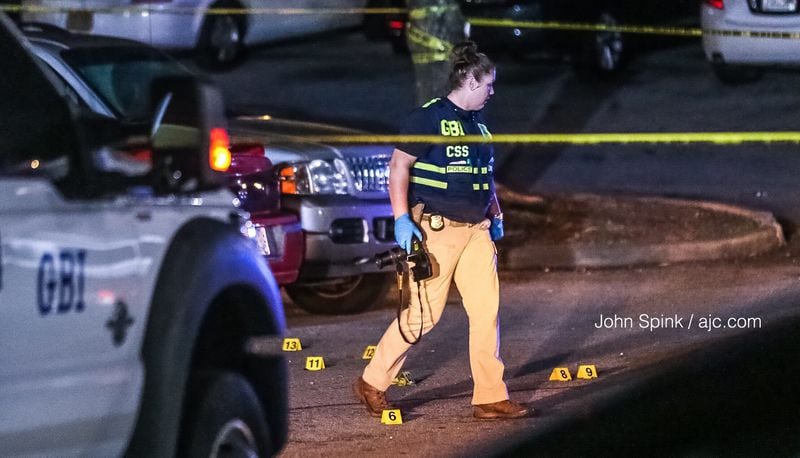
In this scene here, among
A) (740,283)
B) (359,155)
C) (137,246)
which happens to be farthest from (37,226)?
(740,283)

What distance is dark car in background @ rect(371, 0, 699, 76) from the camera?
16719 millimetres

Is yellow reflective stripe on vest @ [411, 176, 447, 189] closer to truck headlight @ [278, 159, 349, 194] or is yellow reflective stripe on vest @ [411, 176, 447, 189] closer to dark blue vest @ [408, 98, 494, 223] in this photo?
dark blue vest @ [408, 98, 494, 223]

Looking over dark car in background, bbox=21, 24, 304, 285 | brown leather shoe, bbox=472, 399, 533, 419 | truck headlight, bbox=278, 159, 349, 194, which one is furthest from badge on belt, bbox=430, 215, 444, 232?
truck headlight, bbox=278, 159, 349, 194

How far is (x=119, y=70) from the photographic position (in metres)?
8.40

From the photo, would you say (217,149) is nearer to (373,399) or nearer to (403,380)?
(373,399)

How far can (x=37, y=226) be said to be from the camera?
131 inches

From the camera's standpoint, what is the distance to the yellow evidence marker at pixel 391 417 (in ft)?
21.3

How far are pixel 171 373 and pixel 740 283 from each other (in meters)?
6.11

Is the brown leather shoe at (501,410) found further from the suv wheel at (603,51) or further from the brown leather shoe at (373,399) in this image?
the suv wheel at (603,51)

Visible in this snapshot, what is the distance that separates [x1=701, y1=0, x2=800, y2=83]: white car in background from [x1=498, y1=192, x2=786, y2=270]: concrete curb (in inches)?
154

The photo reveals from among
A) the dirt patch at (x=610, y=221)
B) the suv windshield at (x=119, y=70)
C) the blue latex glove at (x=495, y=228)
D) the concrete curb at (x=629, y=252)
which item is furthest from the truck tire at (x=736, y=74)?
the blue latex glove at (x=495, y=228)

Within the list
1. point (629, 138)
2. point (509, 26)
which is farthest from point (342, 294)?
point (509, 26)

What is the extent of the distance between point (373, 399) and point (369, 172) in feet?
7.53

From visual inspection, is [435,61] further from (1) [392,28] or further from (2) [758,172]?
(1) [392,28]
